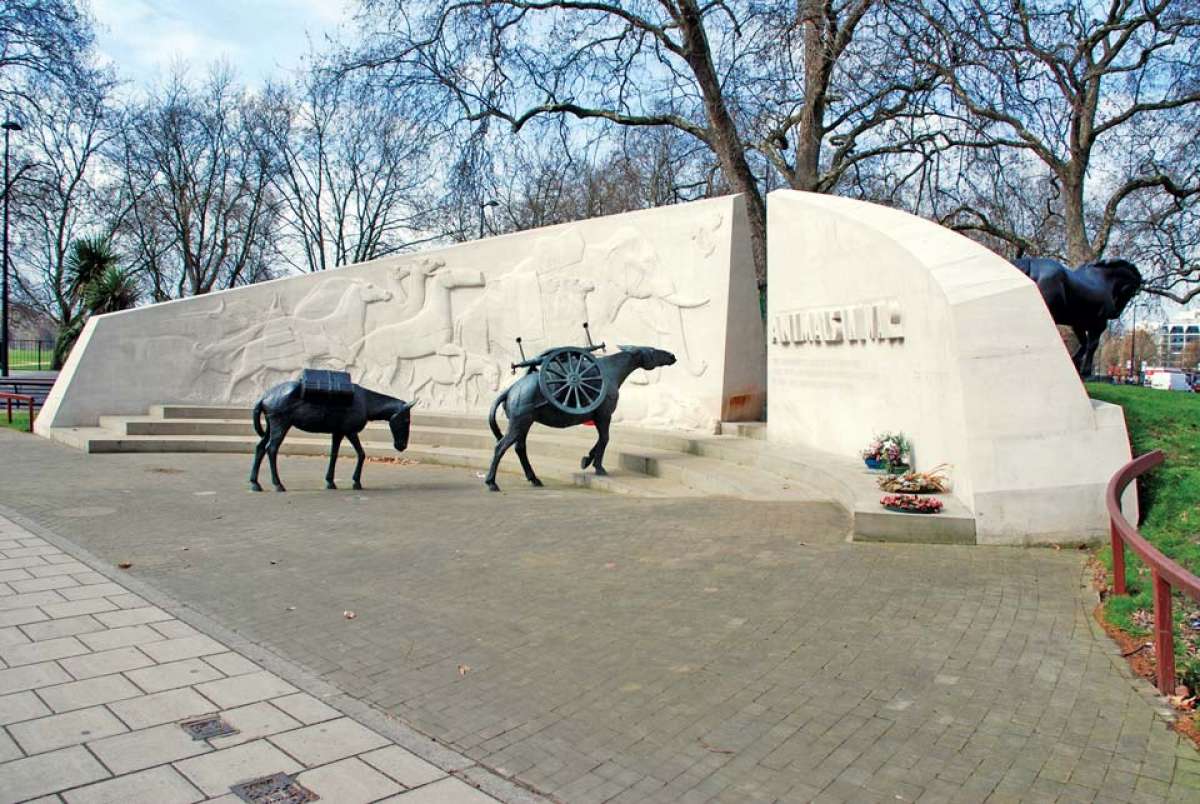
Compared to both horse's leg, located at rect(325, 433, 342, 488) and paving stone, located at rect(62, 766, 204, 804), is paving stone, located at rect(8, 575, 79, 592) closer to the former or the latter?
paving stone, located at rect(62, 766, 204, 804)

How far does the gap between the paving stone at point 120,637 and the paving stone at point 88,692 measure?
0.58 meters

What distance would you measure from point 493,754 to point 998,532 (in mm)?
5309

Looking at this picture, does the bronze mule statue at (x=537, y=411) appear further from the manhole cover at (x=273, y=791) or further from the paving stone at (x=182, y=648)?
the manhole cover at (x=273, y=791)

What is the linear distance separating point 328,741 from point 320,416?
Result: 7.53 meters

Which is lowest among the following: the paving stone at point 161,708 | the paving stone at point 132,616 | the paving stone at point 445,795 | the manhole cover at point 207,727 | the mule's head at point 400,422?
the paving stone at point 445,795

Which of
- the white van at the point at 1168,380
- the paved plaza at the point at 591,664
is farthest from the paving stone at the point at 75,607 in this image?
the white van at the point at 1168,380

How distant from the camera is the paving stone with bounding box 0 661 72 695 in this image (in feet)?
13.8

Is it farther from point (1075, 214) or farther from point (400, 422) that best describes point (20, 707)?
point (1075, 214)

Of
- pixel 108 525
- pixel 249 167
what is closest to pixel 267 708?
pixel 108 525

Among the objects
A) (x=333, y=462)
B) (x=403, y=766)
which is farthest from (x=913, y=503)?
(x=333, y=462)

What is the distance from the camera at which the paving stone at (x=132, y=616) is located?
5.33m

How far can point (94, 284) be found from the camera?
25297mm

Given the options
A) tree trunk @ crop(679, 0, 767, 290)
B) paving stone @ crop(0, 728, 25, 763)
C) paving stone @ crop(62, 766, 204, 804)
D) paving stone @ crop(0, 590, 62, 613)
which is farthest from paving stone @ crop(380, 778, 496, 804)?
tree trunk @ crop(679, 0, 767, 290)

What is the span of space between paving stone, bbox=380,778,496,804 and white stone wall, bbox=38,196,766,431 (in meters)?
10.7
